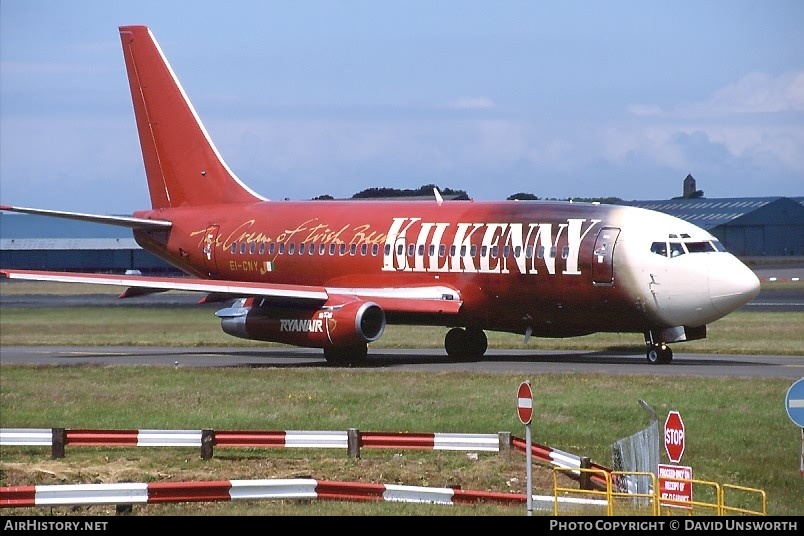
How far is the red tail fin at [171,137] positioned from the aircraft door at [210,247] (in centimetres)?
168

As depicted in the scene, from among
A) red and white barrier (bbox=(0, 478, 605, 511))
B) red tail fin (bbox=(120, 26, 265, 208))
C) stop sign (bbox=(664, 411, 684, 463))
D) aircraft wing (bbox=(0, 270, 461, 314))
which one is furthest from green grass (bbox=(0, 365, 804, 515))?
red tail fin (bbox=(120, 26, 265, 208))

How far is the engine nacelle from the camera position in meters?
39.5

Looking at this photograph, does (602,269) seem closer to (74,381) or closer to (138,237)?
(74,381)

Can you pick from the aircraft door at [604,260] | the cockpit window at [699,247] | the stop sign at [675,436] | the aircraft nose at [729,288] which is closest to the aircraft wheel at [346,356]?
the aircraft door at [604,260]

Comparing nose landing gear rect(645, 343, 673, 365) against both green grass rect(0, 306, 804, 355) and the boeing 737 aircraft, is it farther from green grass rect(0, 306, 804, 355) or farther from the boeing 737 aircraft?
green grass rect(0, 306, 804, 355)

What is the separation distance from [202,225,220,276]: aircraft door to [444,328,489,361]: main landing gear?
30.8ft

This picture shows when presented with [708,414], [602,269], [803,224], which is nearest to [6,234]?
[803,224]

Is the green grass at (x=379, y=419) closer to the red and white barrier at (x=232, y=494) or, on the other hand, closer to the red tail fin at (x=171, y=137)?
the red and white barrier at (x=232, y=494)

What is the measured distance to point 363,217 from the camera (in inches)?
1732

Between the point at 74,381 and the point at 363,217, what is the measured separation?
11.0 m

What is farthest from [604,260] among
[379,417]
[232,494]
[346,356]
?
[232,494]

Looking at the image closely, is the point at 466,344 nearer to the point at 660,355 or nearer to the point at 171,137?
the point at 660,355
